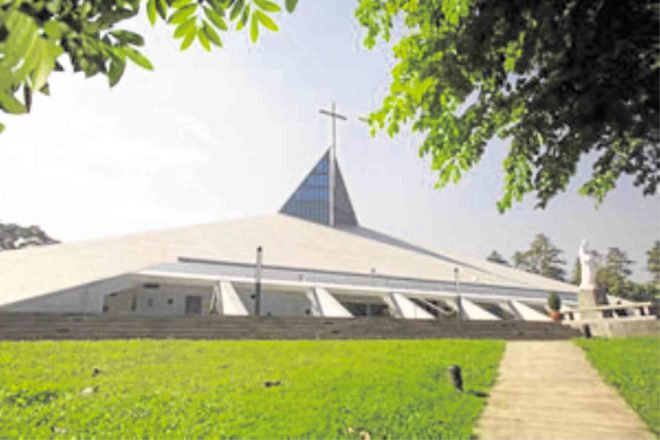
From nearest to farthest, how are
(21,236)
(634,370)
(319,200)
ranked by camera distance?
(634,370) → (21,236) → (319,200)

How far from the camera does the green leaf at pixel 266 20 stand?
5.48 feet

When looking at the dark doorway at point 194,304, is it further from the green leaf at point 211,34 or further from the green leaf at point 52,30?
the green leaf at point 52,30

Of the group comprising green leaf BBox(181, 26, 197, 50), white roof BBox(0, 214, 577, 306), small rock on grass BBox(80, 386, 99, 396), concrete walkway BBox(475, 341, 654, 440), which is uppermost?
white roof BBox(0, 214, 577, 306)

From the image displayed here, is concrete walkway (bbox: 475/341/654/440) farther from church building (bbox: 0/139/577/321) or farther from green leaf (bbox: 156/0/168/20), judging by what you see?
church building (bbox: 0/139/577/321)

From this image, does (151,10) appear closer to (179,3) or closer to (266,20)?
(179,3)

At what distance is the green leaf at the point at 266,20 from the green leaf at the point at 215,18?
16 centimetres

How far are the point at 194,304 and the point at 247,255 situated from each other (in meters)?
8.14

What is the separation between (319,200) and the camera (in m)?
48.8

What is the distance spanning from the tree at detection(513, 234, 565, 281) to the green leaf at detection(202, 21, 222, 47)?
6532 cm

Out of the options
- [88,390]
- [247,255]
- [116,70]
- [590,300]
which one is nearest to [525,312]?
[590,300]

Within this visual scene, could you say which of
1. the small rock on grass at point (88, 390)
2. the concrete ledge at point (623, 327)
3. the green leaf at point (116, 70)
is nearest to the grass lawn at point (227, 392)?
the small rock on grass at point (88, 390)

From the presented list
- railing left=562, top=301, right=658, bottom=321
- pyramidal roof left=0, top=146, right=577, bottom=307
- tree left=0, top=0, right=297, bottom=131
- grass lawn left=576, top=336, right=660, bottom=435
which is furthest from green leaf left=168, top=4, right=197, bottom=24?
railing left=562, top=301, right=658, bottom=321

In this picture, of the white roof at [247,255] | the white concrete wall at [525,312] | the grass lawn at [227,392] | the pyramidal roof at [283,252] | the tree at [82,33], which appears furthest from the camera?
the white concrete wall at [525,312]

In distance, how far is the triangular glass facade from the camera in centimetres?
4806
